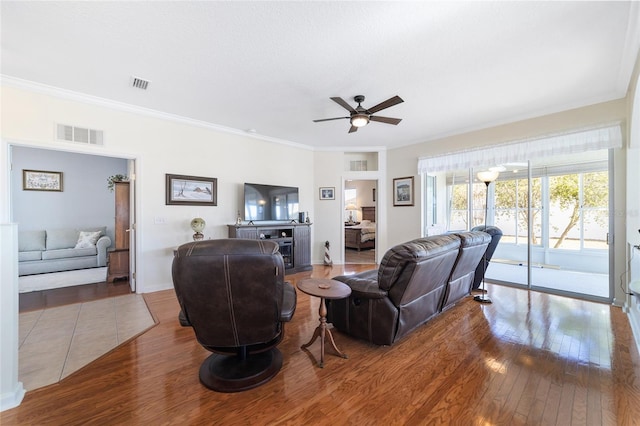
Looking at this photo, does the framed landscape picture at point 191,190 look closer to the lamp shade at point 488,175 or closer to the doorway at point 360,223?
the doorway at point 360,223

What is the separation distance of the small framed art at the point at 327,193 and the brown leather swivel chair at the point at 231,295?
14.7ft

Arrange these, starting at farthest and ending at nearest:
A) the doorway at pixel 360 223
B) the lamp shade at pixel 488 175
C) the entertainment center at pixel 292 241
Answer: the doorway at pixel 360 223
the entertainment center at pixel 292 241
the lamp shade at pixel 488 175

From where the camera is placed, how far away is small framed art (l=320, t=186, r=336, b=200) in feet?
20.5

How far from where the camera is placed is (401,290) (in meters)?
2.24

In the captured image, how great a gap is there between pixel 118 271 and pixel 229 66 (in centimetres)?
413

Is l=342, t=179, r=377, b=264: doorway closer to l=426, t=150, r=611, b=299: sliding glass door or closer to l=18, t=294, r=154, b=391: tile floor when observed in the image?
l=426, t=150, r=611, b=299: sliding glass door

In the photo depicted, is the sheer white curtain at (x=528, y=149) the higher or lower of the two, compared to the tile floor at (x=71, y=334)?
higher

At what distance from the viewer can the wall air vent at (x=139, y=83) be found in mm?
3079

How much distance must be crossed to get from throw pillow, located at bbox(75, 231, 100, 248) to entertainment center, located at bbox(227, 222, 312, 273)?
12.2 ft

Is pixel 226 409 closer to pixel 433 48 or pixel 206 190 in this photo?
pixel 433 48

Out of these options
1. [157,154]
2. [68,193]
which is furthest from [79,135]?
[68,193]

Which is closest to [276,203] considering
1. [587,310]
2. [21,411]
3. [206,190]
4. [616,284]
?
[206,190]

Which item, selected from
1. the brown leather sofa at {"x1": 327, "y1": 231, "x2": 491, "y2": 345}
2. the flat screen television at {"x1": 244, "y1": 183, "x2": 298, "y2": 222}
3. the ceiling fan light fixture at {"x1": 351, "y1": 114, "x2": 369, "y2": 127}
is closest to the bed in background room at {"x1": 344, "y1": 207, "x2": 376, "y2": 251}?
the flat screen television at {"x1": 244, "y1": 183, "x2": 298, "y2": 222}

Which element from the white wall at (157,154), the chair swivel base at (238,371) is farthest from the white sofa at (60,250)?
the chair swivel base at (238,371)
